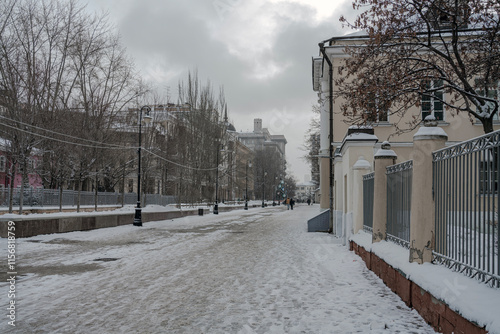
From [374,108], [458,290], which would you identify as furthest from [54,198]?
[458,290]

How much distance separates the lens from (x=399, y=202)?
725cm

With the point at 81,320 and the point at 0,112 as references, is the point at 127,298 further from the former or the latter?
the point at 0,112

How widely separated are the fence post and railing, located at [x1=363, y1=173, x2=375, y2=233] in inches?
154

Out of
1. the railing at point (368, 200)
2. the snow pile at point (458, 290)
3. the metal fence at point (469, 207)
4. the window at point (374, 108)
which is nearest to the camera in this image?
the snow pile at point (458, 290)

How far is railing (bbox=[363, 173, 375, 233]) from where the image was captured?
9.76 meters

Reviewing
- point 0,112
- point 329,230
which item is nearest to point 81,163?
point 0,112

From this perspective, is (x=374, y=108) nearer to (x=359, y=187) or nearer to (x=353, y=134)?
(x=353, y=134)

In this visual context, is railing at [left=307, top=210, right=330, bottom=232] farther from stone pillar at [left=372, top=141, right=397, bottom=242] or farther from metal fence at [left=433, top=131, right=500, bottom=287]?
metal fence at [left=433, top=131, right=500, bottom=287]

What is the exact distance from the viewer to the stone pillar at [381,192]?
8398 mm

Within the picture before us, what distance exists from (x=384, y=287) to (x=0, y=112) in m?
22.5

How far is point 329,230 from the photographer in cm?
1991

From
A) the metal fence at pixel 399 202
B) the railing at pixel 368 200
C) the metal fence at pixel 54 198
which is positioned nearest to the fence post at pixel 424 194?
the metal fence at pixel 399 202

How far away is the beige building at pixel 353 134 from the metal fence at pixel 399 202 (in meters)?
3.10

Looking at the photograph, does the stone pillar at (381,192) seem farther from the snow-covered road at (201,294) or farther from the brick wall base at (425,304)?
the snow-covered road at (201,294)
